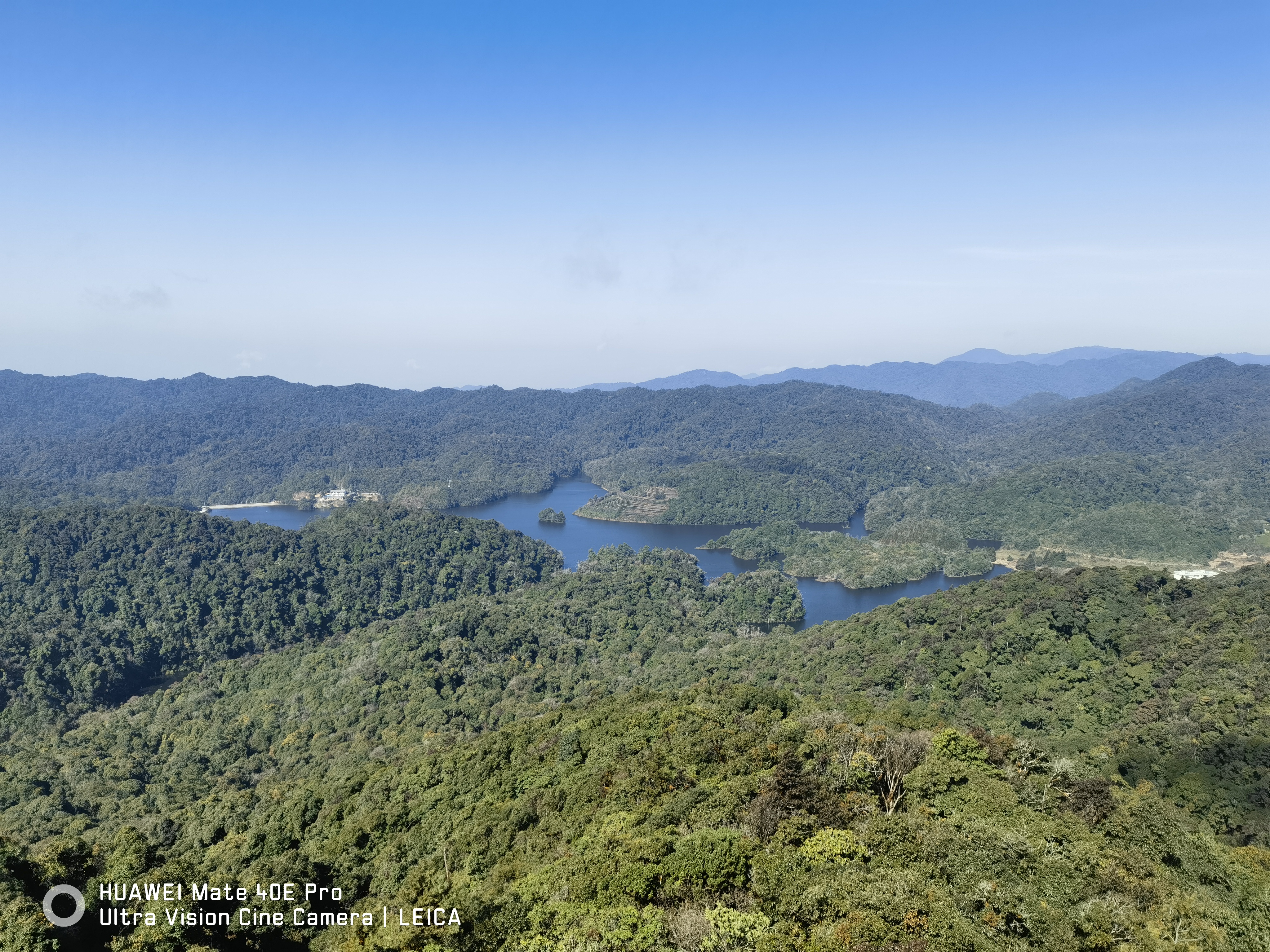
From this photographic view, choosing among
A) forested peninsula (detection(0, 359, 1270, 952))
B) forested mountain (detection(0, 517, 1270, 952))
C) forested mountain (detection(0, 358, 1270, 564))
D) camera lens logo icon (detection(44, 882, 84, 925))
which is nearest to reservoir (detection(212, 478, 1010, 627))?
forested peninsula (detection(0, 359, 1270, 952))

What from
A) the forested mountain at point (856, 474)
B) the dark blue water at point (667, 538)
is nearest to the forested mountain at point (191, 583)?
the dark blue water at point (667, 538)

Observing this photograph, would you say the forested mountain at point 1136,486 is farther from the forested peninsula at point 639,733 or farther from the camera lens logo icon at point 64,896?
the camera lens logo icon at point 64,896

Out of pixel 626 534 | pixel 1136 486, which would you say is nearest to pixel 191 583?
pixel 626 534

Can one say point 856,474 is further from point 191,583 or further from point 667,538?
point 191,583

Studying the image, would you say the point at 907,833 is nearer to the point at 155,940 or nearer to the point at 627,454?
the point at 155,940

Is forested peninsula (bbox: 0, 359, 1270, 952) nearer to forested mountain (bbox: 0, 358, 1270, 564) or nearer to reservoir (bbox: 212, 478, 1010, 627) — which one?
forested mountain (bbox: 0, 358, 1270, 564)

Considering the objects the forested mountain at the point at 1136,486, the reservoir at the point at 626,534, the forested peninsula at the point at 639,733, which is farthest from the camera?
the forested mountain at the point at 1136,486
